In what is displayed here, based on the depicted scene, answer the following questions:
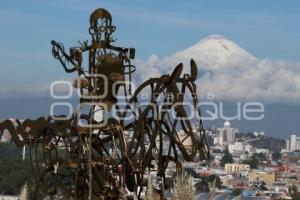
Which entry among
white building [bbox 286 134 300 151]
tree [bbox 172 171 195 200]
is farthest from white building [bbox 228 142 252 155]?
tree [bbox 172 171 195 200]

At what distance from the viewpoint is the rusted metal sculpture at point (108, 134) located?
253 inches

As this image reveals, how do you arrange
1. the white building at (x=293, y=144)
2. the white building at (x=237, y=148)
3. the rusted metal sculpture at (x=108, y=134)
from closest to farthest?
the rusted metal sculpture at (x=108, y=134)
the white building at (x=237, y=148)
the white building at (x=293, y=144)

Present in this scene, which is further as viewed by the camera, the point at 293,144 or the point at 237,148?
the point at 293,144

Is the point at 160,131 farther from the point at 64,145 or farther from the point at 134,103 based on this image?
the point at 64,145

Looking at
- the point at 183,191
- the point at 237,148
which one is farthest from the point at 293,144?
the point at 183,191

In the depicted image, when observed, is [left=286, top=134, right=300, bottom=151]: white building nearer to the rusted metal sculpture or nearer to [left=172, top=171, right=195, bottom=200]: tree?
the rusted metal sculpture

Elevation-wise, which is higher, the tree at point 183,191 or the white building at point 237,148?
the tree at point 183,191

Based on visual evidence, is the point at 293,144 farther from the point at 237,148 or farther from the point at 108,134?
the point at 108,134

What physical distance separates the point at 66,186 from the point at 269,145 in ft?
310

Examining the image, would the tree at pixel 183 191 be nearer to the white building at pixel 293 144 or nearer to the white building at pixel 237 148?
the white building at pixel 237 148

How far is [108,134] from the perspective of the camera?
6785 millimetres

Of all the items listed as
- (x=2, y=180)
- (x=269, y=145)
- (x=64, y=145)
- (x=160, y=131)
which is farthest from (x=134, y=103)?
(x=269, y=145)

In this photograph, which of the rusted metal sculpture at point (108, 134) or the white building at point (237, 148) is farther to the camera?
the white building at point (237, 148)

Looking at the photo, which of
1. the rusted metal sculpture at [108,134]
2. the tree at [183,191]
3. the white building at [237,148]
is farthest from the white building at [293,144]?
the tree at [183,191]
